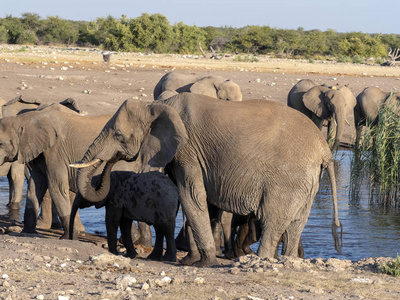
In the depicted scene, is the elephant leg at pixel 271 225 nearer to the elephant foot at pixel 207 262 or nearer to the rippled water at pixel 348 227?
the elephant foot at pixel 207 262

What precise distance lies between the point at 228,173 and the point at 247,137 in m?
0.32

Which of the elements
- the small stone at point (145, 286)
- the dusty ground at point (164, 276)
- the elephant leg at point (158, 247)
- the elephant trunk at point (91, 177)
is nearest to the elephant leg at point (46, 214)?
the dusty ground at point (164, 276)

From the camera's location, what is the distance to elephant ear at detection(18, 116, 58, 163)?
6.98 m

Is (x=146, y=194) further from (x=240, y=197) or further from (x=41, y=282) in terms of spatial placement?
(x=41, y=282)

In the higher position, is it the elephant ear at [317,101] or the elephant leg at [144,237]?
the elephant ear at [317,101]

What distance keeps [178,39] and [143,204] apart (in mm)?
36869

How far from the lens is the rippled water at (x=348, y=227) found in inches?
291

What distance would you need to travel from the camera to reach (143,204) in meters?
6.29

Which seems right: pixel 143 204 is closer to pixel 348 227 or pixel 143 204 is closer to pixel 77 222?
pixel 77 222

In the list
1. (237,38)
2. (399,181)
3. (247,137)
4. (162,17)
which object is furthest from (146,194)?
(237,38)

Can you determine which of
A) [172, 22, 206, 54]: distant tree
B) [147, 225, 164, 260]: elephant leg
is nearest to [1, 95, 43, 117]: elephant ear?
[147, 225, 164, 260]: elephant leg

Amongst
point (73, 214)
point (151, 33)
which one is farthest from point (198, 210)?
point (151, 33)

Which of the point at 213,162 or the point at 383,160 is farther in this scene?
the point at 383,160

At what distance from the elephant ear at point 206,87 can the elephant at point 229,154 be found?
6804mm
